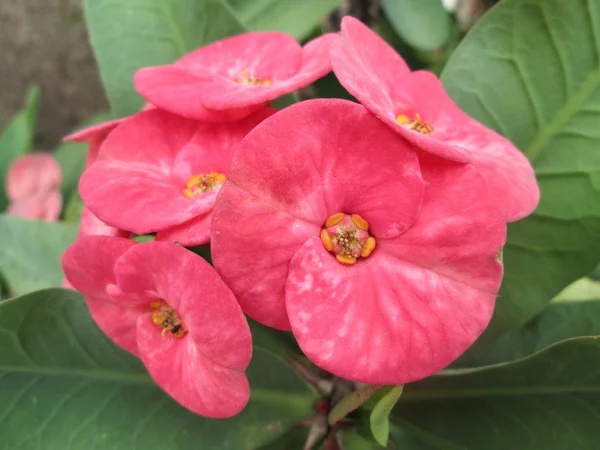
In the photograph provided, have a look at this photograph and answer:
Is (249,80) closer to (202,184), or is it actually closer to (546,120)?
(202,184)

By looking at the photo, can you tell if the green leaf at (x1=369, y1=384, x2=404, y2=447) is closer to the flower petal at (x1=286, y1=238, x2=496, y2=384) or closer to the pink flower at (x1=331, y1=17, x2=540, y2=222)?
the flower petal at (x1=286, y1=238, x2=496, y2=384)

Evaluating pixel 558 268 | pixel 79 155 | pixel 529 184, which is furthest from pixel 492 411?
pixel 79 155

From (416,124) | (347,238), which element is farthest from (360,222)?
(416,124)

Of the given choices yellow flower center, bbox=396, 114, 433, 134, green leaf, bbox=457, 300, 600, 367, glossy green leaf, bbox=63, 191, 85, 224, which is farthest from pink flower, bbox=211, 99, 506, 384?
glossy green leaf, bbox=63, 191, 85, 224

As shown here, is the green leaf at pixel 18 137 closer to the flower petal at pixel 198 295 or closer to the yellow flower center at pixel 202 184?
the yellow flower center at pixel 202 184

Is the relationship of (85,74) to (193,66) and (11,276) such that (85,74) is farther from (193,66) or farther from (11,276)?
(193,66)

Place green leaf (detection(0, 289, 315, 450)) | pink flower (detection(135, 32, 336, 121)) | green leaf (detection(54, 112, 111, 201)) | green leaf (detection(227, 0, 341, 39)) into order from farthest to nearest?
green leaf (detection(54, 112, 111, 201)) < green leaf (detection(227, 0, 341, 39)) < green leaf (detection(0, 289, 315, 450)) < pink flower (detection(135, 32, 336, 121))
